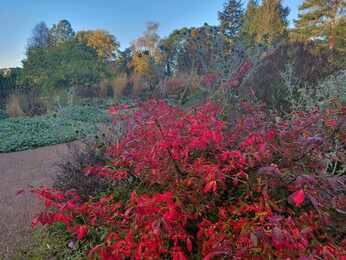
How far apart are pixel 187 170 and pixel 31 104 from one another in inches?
365

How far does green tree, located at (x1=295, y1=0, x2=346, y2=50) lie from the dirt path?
24659 mm

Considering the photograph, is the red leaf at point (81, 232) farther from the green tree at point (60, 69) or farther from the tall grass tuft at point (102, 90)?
the green tree at point (60, 69)

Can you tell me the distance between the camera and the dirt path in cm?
206

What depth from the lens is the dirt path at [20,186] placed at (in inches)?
81.3

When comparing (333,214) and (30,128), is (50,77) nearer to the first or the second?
(30,128)

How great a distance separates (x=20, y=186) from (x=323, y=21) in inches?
1174

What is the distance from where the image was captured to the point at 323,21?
2338 cm

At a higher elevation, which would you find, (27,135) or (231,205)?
(231,205)

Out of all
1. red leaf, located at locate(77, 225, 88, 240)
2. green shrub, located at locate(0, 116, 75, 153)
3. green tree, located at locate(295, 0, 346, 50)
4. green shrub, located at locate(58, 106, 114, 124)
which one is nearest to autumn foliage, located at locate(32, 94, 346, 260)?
red leaf, located at locate(77, 225, 88, 240)

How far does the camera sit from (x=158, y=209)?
1198mm

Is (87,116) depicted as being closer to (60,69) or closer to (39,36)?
(60,69)

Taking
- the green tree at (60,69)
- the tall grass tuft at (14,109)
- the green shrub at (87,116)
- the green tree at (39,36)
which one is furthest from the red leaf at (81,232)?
the green tree at (39,36)

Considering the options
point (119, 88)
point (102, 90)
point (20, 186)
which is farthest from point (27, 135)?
point (102, 90)

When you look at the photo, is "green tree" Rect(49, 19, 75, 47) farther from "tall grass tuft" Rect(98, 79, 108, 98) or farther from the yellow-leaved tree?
"tall grass tuft" Rect(98, 79, 108, 98)
